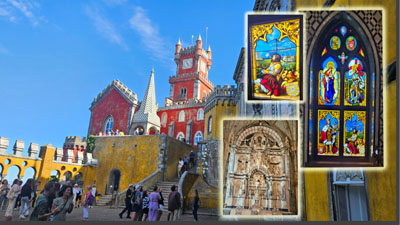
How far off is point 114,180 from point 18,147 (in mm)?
5506

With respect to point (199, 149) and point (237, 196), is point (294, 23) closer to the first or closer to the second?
point (237, 196)

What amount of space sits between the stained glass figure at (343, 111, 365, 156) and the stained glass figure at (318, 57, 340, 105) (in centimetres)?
36

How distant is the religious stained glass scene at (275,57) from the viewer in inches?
236

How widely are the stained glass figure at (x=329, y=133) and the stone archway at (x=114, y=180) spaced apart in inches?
544

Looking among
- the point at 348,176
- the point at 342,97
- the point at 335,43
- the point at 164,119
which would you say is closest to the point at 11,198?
the point at 348,176

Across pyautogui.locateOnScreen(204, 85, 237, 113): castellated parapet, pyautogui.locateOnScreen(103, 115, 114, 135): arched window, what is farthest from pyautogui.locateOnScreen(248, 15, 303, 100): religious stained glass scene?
pyautogui.locateOnScreen(103, 115, 114, 135): arched window

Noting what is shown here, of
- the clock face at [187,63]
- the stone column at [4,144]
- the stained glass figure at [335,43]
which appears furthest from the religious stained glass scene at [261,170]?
the clock face at [187,63]

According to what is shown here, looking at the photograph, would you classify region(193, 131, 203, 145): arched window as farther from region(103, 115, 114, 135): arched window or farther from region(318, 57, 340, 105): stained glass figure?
region(318, 57, 340, 105): stained glass figure

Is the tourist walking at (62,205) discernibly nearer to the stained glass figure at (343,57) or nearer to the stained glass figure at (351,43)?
the stained glass figure at (343,57)

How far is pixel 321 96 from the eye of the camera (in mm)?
5938

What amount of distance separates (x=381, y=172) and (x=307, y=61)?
7.70 ft

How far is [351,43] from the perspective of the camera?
5.90 metres

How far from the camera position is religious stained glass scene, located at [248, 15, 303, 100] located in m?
5.98

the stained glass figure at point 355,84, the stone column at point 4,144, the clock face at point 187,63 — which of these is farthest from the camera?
the clock face at point 187,63
